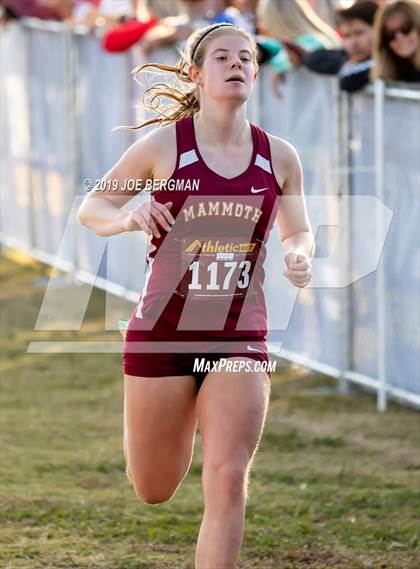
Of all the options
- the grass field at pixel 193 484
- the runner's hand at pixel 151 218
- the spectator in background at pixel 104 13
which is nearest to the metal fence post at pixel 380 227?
the grass field at pixel 193 484

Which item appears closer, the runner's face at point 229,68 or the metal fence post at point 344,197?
the runner's face at point 229,68

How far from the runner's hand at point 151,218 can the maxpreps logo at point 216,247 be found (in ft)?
0.77

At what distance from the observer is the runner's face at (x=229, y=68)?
15.9 feet

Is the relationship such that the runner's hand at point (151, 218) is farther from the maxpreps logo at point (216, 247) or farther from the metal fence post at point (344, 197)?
the metal fence post at point (344, 197)

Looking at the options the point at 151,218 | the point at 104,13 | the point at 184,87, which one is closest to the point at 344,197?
the point at 184,87

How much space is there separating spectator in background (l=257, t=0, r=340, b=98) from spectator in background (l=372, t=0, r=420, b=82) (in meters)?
0.90

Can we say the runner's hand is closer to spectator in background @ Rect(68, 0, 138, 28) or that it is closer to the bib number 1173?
the bib number 1173

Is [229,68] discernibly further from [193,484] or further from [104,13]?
[104,13]

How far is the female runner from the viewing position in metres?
4.80

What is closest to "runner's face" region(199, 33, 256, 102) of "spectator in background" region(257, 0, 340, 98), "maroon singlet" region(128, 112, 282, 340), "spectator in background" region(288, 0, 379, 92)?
"maroon singlet" region(128, 112, 282, 340)

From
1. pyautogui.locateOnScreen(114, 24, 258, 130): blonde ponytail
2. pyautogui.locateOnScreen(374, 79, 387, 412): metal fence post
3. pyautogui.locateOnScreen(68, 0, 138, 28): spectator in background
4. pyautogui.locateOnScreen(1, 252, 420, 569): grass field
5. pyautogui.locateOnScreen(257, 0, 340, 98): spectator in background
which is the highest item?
pyautogui.locateOnScreen(68, 0, 138, 28): spectator in background

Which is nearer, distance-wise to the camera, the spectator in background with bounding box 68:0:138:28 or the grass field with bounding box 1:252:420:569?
the grass field with bounding box 1:252:420:569

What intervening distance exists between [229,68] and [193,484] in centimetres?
291

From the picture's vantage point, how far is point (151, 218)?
461 cm
